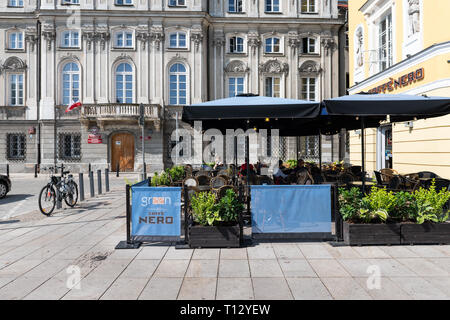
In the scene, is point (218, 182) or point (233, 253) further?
point (218, 182)

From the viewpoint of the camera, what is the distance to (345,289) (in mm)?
3826

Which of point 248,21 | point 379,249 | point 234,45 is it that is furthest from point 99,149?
point 379,249

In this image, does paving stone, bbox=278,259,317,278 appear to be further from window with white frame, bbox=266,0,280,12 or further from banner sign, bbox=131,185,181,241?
window with white frame, bbox=266,0,280,12

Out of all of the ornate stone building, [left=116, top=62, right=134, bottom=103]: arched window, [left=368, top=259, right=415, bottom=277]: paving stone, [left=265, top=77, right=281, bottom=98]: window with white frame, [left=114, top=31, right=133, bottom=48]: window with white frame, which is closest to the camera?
[left=368, top=259, right=415, bottom=277]: paving stone

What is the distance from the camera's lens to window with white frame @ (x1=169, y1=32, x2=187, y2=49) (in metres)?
25.4

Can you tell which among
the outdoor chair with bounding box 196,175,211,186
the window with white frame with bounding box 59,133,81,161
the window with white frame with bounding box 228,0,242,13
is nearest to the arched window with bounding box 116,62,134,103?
the window with white frame with bounding box 59,133,81,161

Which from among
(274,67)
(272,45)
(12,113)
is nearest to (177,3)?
(272,45)

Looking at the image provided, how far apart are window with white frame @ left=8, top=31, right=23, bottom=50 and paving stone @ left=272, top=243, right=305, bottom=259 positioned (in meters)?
28.6

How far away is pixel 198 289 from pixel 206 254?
4.38 ft

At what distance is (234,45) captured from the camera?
2667cm

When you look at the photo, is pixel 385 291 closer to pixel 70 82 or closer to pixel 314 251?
pixel 314 251
